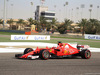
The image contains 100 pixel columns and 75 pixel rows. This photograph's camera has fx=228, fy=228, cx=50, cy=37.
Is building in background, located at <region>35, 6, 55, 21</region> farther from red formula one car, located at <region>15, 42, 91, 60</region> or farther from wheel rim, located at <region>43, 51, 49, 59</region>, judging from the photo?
wheel rim, located at <region>43, 51, 49, 59</region>

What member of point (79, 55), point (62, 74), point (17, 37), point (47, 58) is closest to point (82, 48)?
point (79, 55)

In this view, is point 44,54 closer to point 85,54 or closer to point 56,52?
point 56,52

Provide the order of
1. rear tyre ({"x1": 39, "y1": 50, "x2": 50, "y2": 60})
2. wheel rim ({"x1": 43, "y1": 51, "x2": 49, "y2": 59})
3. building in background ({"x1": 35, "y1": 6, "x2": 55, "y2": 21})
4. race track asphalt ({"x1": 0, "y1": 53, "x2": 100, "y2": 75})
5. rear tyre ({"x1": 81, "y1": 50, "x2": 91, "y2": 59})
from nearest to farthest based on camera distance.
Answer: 1. race track asphalt ({"x1": 0, "y1": 53, "x2": 100, "y2": 75})
2. rear tyre ({"x1": 39, "y1": 50, "x2": 50, "y2": 60})
3. wheel rim ({"x1": 43, "y1": 51, "x2": 49, "y2": 59})
4. rear tyre ({"x1": 81, "y1": 50, "x2": 91, "y2": 59})
5. building in background ({"x1": 35, "y1": 6, "x2": 55, "y2": 21})

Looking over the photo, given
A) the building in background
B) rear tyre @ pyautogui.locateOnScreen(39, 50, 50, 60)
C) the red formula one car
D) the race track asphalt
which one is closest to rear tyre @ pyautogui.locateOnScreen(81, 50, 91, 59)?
the red formula one car

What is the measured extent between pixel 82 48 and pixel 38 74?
23.0 feet

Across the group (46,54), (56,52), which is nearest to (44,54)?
(46,54)

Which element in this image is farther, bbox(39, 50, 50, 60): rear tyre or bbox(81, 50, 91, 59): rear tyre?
bbox(81, 50, 91, 59): rear tyre

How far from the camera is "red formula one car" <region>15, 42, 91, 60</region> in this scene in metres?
13.6

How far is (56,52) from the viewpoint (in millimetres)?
14250

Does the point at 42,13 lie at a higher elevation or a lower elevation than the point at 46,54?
higher

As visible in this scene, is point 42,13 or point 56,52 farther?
point 42,13

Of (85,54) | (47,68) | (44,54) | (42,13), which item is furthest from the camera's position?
(42,13)

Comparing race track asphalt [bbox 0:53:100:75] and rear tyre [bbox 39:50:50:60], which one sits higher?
rear tyre [bbox 39:50:50:60]

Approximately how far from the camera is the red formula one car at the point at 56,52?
1361cm
